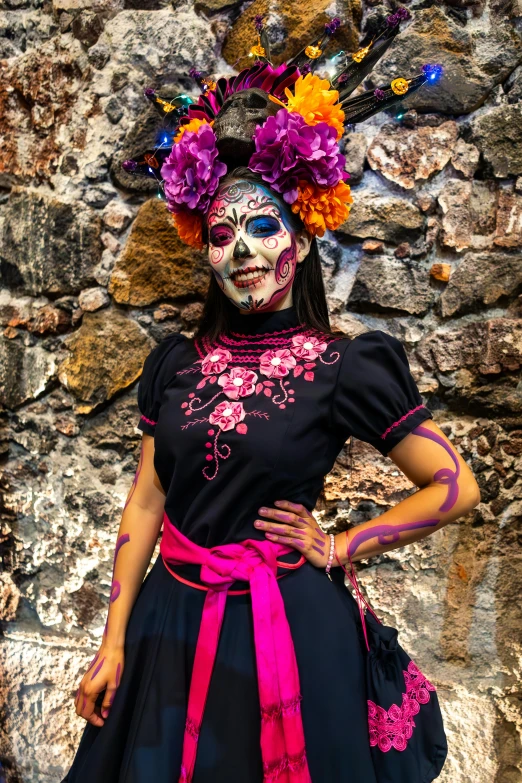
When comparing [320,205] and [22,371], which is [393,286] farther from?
[22,371]

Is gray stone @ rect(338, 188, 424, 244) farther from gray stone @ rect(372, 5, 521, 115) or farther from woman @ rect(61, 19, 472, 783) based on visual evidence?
woman @ rect(61, 19, 472, 783)

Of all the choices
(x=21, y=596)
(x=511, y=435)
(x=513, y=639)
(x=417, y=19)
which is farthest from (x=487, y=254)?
(x=21, y=596)

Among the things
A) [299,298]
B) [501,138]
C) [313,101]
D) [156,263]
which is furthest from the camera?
[156,263]

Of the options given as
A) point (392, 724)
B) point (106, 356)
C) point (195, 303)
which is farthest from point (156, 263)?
point (392, 724)

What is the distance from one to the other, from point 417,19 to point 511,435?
3.25 ft

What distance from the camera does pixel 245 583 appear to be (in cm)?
92

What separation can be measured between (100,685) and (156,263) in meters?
0.95

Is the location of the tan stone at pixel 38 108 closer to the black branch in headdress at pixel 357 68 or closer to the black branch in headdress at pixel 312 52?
the black branch in headdress at pixel 312 52

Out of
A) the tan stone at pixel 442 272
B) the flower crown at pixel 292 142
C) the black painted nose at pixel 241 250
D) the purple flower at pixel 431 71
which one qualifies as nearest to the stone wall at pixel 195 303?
the tan stone at pixel 442 272

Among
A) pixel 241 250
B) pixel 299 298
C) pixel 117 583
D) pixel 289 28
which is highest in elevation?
pixel 289 28

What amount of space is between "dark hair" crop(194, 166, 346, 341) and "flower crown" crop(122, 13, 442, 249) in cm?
2

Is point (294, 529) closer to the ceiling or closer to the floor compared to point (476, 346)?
closer to the floor

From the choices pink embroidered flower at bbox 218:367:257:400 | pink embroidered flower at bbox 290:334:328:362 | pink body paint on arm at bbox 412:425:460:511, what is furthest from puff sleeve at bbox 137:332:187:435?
pink body paint on arm at bbox 412:425:460:511

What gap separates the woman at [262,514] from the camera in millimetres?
882
